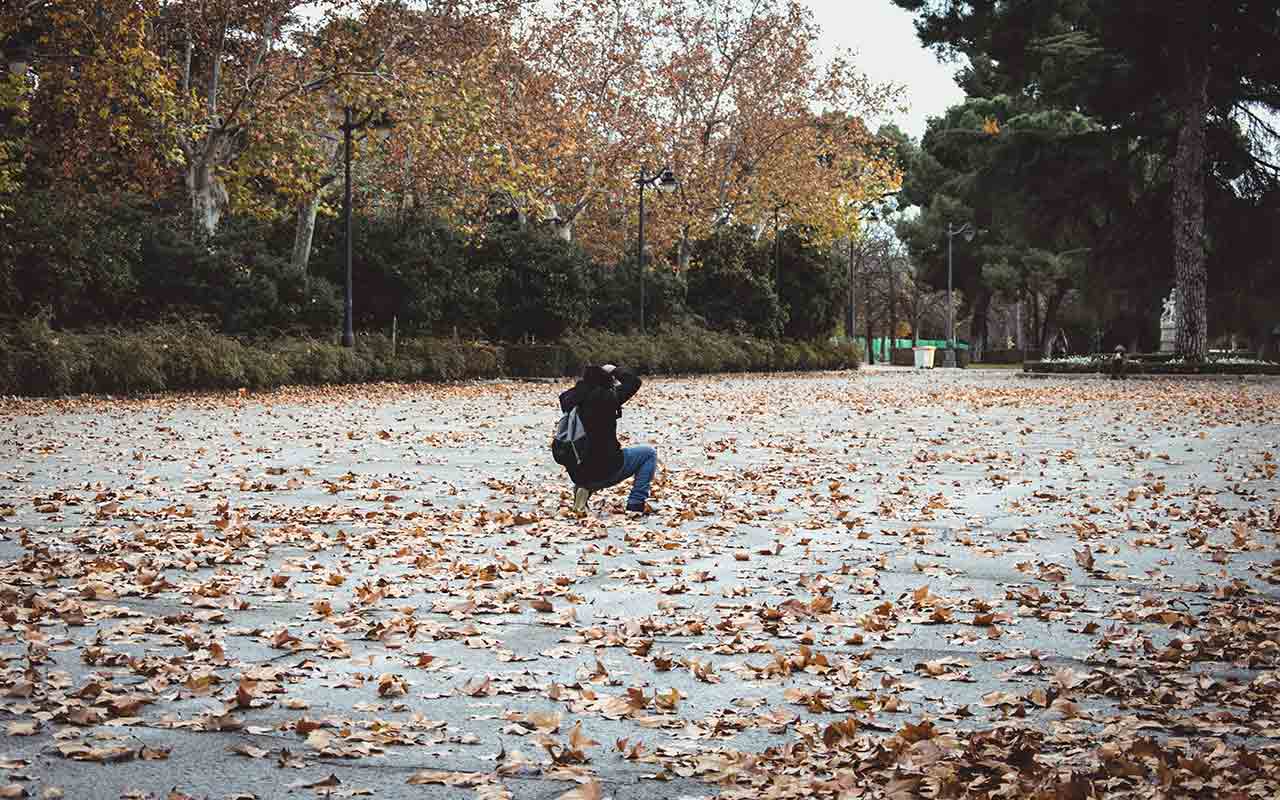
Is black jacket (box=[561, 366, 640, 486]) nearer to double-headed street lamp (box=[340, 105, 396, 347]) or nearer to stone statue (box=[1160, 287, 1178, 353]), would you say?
double-headed street lamp (box=[340, 105, 396, 347])

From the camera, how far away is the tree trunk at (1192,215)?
3962 centimetres

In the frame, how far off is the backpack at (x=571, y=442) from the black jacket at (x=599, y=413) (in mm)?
35

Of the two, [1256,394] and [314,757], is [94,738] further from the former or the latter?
[1256,394]

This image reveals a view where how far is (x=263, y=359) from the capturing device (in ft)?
94.6

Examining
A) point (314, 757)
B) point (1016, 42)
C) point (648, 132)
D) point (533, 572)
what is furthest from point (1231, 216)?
point (314, 757)

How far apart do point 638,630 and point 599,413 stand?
3864 millimetres

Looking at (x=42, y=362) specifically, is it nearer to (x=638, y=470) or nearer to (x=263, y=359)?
(x=263, y=359)

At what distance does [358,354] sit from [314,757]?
29.1 m

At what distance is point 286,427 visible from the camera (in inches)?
754

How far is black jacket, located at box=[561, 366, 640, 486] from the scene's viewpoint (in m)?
10.0

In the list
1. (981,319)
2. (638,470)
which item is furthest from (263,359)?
(981,319)

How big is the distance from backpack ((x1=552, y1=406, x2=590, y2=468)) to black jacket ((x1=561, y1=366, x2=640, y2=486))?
0.12ft

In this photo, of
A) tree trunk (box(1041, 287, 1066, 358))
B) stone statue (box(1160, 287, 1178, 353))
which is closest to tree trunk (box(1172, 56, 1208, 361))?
stone statue (box(1160, 287, 1178, 353))

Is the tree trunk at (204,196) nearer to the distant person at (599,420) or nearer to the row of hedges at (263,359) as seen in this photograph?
the row of hedges at (263,359)
